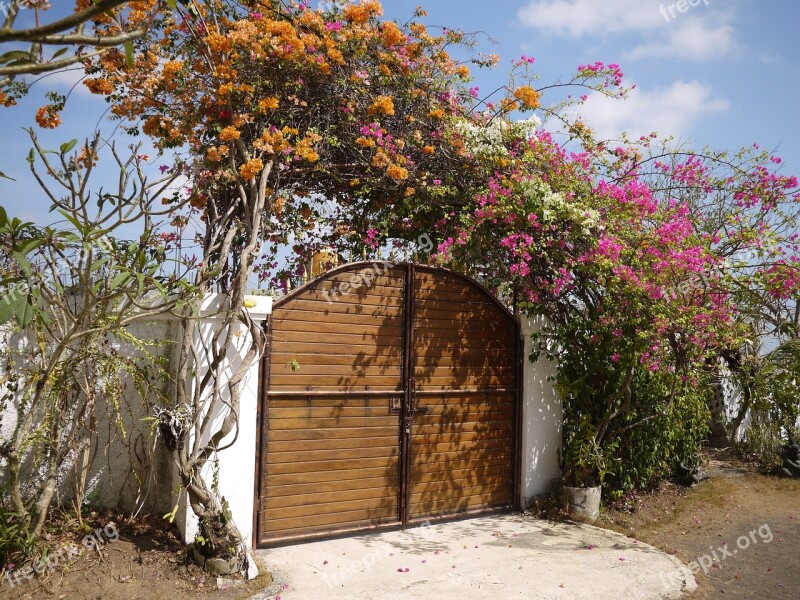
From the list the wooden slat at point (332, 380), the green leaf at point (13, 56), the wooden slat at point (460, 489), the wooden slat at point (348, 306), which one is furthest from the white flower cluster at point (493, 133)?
the green leaf at point (13, 56)

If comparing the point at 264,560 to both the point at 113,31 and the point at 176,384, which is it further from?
the point at 113,31

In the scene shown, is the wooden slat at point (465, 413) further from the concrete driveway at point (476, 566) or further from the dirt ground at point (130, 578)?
the dirt ground at point (130, 578)

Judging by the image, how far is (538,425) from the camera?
6.38m

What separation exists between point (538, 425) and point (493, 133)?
299 cm

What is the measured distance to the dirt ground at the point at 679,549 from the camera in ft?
13.0

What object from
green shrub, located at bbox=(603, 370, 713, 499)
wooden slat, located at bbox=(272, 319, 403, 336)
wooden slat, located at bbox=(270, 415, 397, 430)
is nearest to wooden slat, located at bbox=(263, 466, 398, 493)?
wooden slat, located at bbox=(270, 415, 397, 430)

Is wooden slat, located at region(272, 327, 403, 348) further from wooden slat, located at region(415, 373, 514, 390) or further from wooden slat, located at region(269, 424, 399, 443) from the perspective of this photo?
wooden slat, located at region(269, 424, 399, 443)

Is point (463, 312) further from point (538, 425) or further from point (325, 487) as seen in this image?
point (325, 487)

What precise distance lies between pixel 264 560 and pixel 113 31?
4514 mm

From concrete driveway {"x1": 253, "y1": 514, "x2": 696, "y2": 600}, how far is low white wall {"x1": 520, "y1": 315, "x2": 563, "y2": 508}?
70 cm

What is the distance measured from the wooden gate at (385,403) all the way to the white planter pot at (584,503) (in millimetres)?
548

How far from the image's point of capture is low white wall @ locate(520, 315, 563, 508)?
6.29 m

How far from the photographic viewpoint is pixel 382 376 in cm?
553

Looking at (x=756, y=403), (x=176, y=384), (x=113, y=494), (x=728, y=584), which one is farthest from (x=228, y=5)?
(x=756, y=403)
